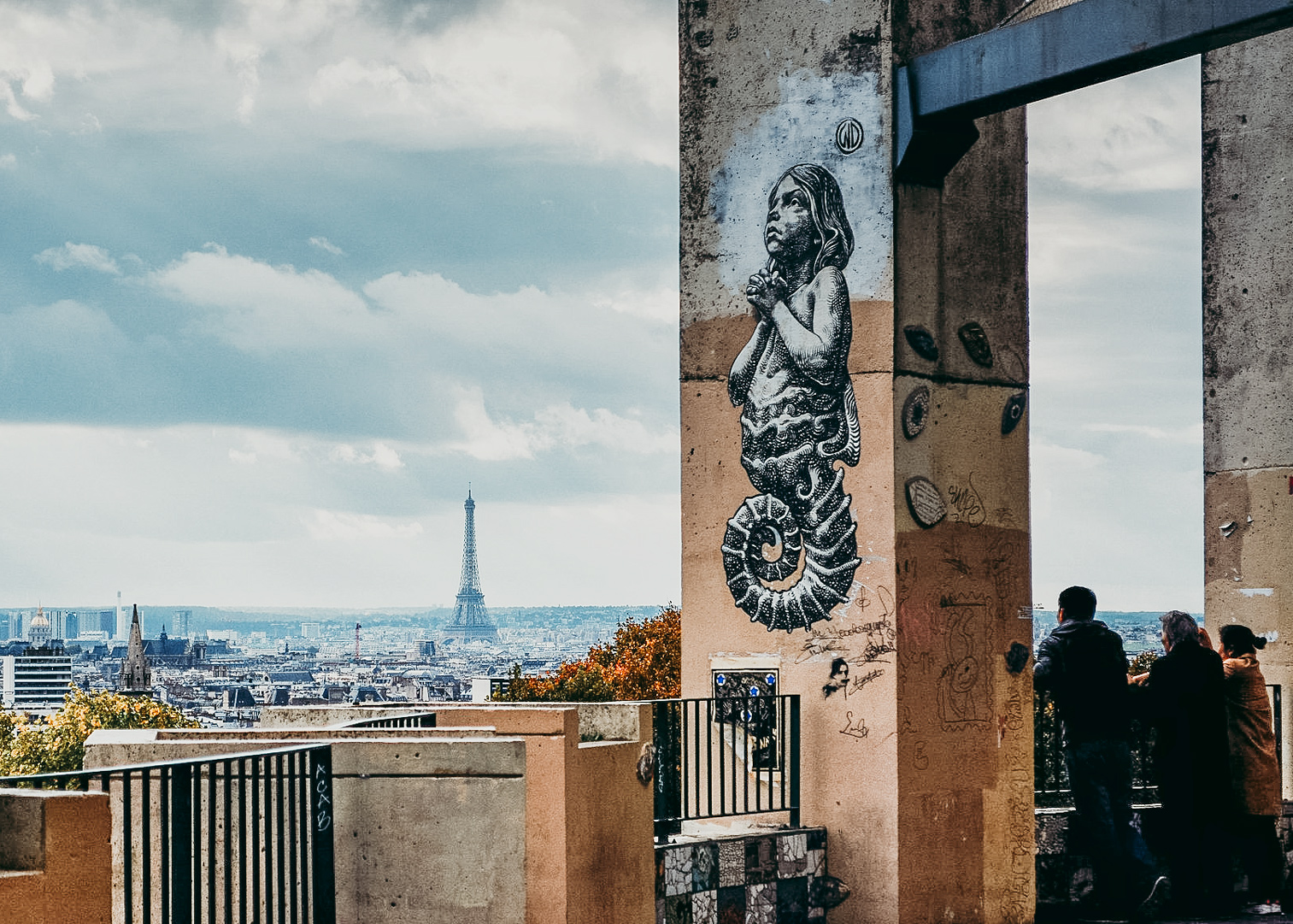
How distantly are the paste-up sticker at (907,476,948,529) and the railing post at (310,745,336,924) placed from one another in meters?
4.61

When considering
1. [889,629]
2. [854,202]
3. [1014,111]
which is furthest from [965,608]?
[1014,111]

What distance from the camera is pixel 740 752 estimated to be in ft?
34.2

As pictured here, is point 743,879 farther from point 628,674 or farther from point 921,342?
point 628,674

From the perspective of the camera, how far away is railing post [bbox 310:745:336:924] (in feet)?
21.4

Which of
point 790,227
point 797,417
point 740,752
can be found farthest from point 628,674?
point 790,227

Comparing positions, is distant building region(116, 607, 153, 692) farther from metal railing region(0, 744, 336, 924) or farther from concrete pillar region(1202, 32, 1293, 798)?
metal railing region(0, 744, 336, 924)

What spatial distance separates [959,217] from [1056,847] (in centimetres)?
422

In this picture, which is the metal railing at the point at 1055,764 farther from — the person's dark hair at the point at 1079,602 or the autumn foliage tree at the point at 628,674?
the autumn foliage tree at the point at 628,674

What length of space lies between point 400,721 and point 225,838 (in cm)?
183

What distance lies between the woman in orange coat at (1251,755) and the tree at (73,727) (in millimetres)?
73265

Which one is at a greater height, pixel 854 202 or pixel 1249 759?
pixel 854 202

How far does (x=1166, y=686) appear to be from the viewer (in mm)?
9961

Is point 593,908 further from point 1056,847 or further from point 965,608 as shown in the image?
point 1056,847

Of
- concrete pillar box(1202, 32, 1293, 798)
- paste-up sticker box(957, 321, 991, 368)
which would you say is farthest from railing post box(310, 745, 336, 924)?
concrete pillar box(1202, 32, 1293, 798)
